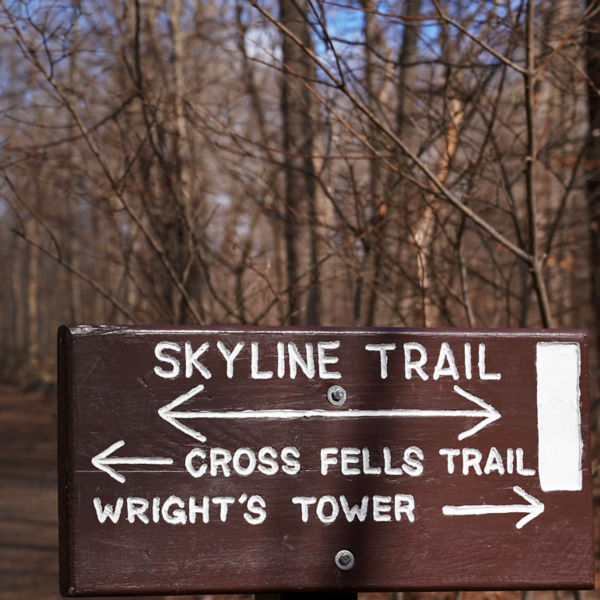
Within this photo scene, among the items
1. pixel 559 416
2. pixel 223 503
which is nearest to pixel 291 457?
pixel 223 503

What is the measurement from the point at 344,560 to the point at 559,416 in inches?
18.8

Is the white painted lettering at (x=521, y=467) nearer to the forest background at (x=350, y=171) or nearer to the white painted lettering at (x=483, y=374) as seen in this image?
the white painted lettering at (x=483, y=374)

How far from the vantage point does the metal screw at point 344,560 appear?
152cm

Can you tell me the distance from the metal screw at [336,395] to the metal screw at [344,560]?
0.27 meters

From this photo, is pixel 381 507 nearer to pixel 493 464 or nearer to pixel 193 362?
pixel 493 464

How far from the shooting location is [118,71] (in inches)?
191

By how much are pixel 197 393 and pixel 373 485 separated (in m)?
0.36

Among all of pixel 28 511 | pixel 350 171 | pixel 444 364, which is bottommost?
pixel 28 511

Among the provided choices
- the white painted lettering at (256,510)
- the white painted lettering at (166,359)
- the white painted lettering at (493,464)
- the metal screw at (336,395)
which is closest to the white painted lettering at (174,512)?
the white painted lettering at (256,510)

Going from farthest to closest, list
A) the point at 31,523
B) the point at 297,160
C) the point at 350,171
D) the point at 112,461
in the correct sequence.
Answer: the point at 31,523, the point at 297,160, the point at 350,171, the point at 112,461

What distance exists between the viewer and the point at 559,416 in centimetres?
159

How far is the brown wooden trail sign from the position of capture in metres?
1.49

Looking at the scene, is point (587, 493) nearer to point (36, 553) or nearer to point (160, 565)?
point (160, 565)

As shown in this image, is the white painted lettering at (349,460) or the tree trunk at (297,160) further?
the tree trunk at (297,160)
